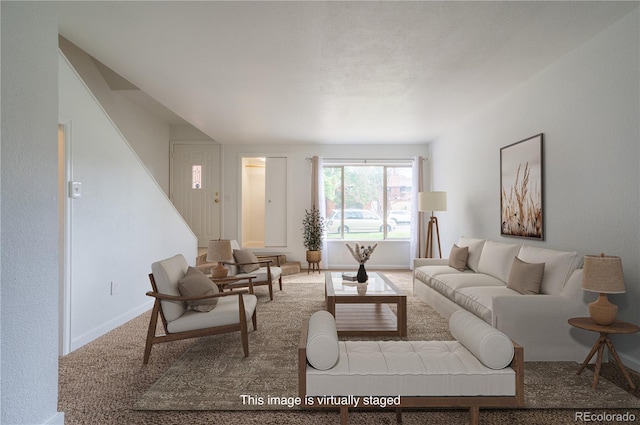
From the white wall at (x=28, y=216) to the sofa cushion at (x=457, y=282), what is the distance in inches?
143

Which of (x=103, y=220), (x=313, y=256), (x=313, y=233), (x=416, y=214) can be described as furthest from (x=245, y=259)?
(x=416, y=214)

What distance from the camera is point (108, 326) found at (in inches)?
156

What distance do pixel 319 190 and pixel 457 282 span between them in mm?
4380

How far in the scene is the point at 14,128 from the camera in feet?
5.95

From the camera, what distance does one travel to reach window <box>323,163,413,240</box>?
845cm

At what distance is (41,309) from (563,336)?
12.2ft

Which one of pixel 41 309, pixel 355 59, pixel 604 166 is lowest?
pixel 41 309

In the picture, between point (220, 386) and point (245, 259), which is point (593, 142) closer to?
point (220, 386)

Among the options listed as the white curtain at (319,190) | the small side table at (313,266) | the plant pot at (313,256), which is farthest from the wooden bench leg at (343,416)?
the white curtain at (319,190)

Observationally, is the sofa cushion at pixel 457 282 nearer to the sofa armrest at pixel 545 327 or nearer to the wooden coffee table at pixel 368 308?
the wooden coffee table at pixel 368 308

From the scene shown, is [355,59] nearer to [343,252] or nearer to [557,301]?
[557,301]

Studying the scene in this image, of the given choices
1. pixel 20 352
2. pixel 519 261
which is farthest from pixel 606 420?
pixel 20 352

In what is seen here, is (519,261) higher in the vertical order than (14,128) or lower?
lower

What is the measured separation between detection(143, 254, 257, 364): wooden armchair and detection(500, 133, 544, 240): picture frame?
334cm
